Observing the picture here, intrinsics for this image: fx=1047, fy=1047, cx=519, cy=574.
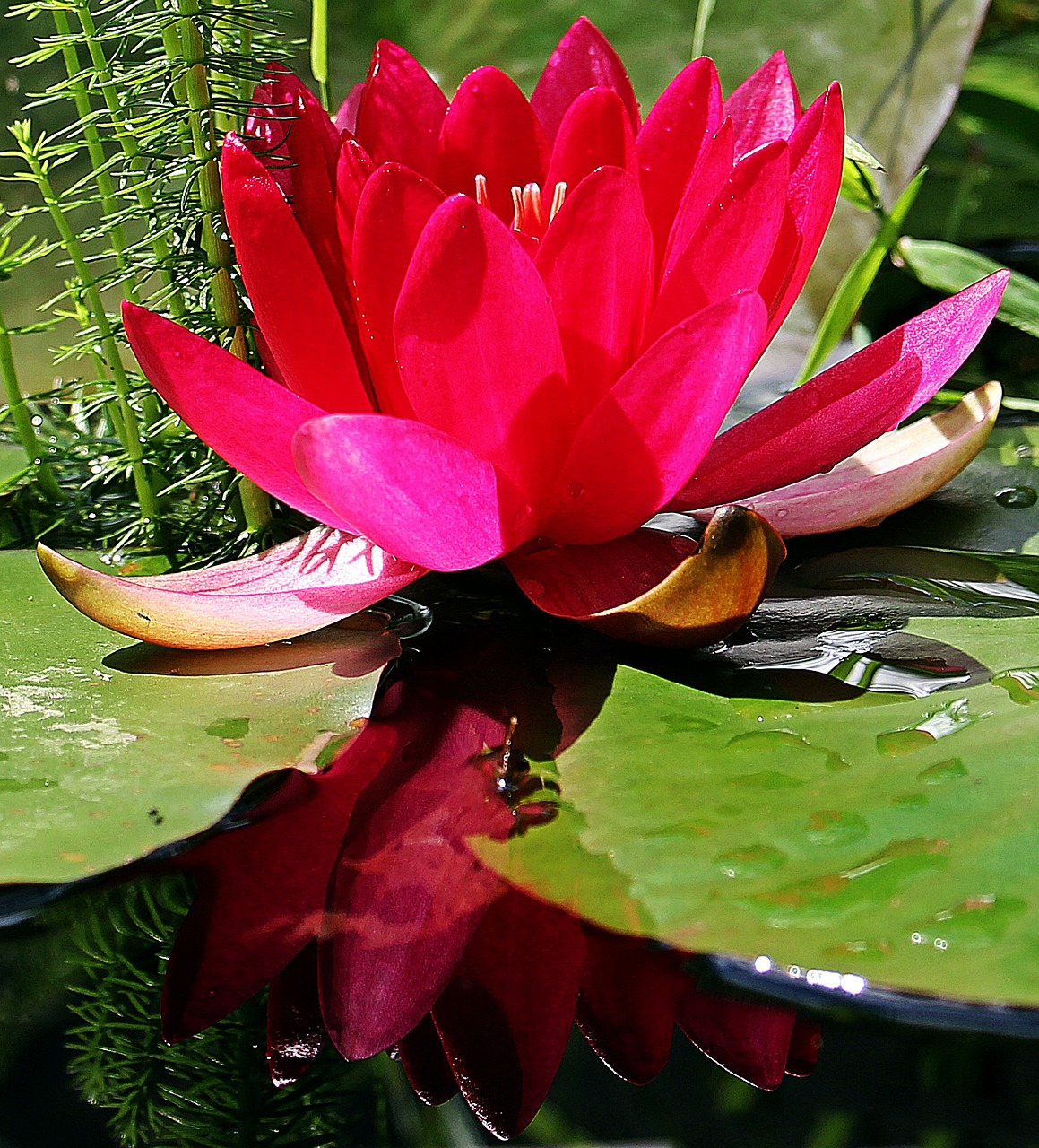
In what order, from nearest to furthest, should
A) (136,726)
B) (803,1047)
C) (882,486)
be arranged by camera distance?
1. (803,1047)
2. (136,726)
3. (882,486)

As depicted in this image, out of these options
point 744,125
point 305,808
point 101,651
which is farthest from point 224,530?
point 744,125

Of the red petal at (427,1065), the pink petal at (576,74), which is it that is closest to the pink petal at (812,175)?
A: the pink petal at (576,74)

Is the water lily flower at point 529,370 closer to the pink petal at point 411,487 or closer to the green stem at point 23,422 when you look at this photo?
the pink petal at point 411,487

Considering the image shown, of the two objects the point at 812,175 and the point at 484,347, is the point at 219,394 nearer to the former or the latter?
the point at 484,347

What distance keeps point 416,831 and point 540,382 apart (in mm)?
167

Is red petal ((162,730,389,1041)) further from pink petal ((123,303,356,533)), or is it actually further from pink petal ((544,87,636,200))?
pink petal ((544,87,636,200))

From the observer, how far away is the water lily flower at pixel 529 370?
1.20ft

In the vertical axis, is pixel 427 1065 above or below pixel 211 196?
below

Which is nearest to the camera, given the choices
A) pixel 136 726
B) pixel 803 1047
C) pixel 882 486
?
pixel 803 1047

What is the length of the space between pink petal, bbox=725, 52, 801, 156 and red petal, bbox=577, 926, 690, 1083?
39 cm

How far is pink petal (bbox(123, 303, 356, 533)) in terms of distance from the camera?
0.39 meters

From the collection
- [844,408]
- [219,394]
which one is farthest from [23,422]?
[844,408]

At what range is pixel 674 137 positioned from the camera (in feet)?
1.51

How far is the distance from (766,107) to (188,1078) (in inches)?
18.9
